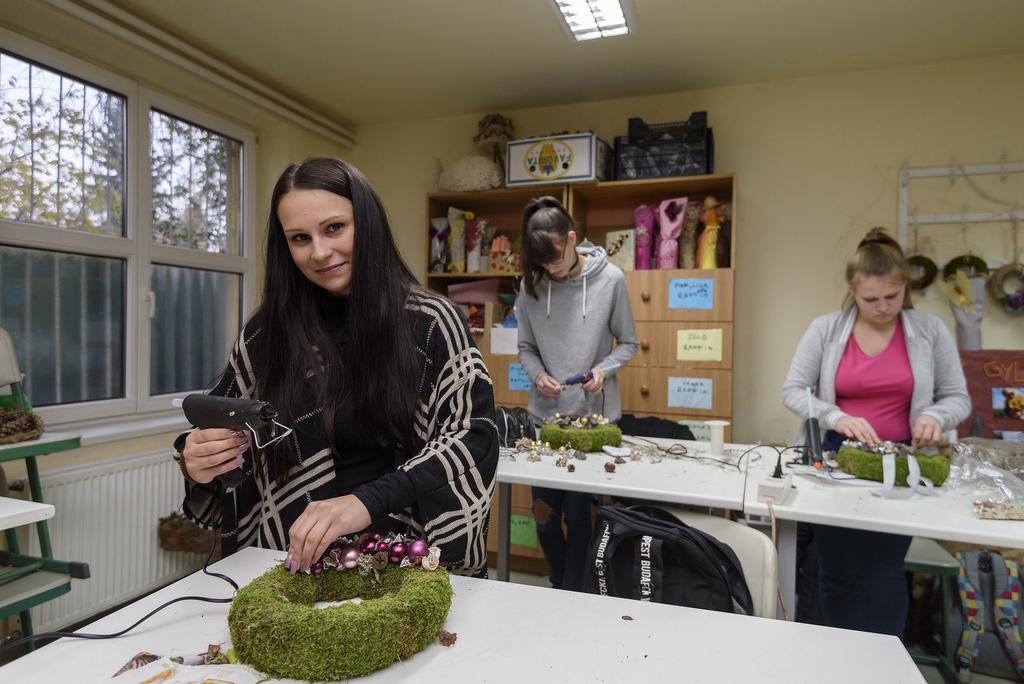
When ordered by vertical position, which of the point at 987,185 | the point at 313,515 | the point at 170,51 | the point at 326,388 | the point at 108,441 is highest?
the point at 170,51

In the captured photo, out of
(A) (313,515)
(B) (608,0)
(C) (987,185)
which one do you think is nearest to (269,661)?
(A) (313,515)

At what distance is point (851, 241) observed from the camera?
3.18 m

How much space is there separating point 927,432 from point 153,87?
11.3 feet

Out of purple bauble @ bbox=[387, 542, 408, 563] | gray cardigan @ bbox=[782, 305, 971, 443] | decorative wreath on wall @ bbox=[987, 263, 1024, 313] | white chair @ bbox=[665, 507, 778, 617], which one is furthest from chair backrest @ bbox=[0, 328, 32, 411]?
decorative wreath on wall @ bbox=[987, 263, 1024, 313]

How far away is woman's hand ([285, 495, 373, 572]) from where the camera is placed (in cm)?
87

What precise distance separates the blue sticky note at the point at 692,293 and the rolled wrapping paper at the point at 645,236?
0.22 m

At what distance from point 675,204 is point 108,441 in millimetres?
2862

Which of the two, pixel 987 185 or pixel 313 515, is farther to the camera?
pixel 987 185

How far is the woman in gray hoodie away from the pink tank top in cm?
74

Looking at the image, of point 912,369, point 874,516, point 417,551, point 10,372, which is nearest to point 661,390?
point 912,369

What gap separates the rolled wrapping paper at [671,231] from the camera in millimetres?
3135

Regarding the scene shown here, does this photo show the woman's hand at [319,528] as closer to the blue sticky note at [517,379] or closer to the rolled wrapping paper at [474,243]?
the blue sticky note at [517,379]

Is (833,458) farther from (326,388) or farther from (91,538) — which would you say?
(91,538)

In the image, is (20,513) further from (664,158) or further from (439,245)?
(664,158)
